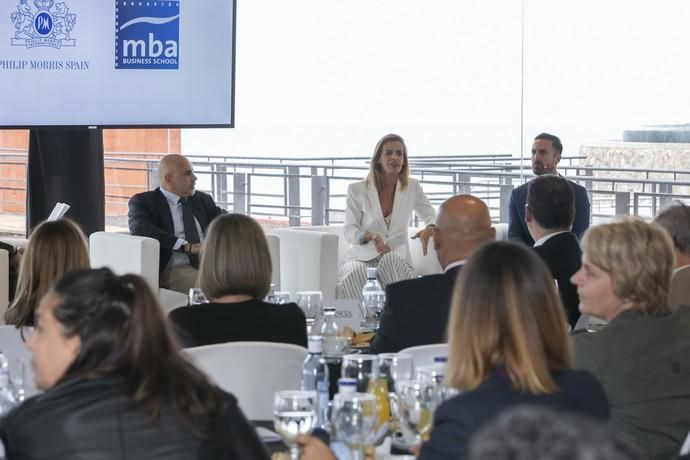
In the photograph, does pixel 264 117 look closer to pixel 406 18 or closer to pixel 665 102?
pixel 406 18

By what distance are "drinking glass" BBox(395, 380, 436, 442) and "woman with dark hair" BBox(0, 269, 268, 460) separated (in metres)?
0.67

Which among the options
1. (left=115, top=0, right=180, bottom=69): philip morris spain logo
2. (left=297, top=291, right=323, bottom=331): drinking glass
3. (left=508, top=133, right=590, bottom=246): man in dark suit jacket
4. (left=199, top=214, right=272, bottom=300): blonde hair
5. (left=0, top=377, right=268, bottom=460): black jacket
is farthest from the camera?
(left=508, top=133, right=590, bottom=246): man in dark suit jacket

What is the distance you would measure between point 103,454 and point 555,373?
90cm

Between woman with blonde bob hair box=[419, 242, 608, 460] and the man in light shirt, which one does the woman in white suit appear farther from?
woman with blonde bob hair box=[419, 242, 608, 460]

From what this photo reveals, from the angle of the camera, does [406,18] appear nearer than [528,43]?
No

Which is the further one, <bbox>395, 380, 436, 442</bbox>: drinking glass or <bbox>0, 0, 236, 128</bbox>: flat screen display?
<bbox>0, 0, 236, 128</bbox>: flat screen display

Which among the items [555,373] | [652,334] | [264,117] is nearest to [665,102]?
[264,117]

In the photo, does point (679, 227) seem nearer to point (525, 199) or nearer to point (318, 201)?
point (525, 199)

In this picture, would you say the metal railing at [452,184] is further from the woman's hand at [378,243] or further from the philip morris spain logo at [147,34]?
the philip morris spain logo at [147,34]

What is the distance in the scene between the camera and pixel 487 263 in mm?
2289

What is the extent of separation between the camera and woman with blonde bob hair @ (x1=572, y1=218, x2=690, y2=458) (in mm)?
2998

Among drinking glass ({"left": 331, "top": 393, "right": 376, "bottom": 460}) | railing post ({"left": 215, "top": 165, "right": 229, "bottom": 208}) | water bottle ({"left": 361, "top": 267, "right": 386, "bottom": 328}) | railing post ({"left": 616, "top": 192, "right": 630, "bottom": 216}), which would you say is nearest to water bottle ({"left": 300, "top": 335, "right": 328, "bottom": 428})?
drinking glass ({"left": 331, "top": 393, "right": 376, "bottom": 460})

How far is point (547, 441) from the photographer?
1.01m

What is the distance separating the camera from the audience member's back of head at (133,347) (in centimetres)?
208
